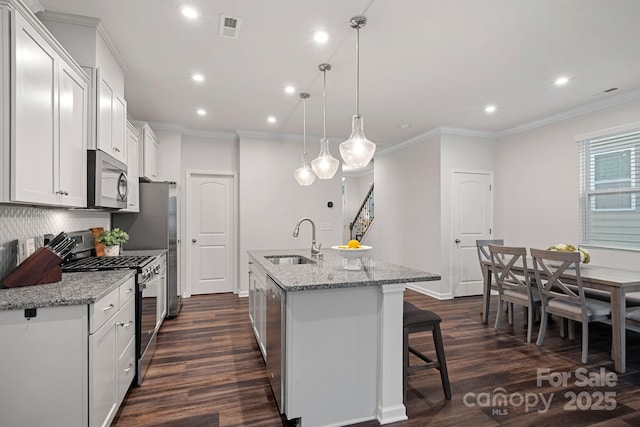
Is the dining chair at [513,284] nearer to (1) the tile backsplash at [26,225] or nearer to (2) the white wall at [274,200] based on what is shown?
(2) the white wall at [274,200]

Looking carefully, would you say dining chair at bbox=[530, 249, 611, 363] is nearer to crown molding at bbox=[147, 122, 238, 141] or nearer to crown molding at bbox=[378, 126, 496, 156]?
crown molding at bbox=[378, 126, 496, 156]

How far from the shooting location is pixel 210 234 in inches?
214

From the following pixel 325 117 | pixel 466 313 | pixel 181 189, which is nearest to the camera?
pixel 466 313

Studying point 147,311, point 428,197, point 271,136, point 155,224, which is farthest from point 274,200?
point 147,311

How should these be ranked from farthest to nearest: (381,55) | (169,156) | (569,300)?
(169,156) < (569,300) < (381,55)

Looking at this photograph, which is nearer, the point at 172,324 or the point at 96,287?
the point at 96,287

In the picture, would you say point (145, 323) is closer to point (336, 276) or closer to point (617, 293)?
point (336, 276)

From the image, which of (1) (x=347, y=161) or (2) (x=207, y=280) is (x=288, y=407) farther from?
(2) (x=207, y=280)

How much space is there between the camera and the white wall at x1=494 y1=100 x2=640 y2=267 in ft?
13.1

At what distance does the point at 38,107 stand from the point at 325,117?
345cm

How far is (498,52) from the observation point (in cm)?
283

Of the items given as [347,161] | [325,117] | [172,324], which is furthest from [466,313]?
[172,324]

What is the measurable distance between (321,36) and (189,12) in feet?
3.26

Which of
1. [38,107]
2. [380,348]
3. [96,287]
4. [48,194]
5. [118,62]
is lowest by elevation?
[380,348]
